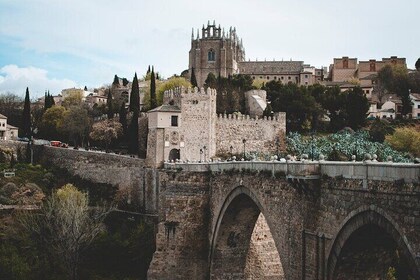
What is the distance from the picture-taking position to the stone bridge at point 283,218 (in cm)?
1389

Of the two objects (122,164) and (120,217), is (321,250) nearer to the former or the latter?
(120,217)

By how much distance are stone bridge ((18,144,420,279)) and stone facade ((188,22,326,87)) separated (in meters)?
45.6

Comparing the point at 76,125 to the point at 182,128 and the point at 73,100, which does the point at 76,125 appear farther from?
the point at 182,128

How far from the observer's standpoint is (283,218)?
20469 mm

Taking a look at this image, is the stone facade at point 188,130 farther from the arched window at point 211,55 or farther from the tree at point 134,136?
the arched window at point 211,55

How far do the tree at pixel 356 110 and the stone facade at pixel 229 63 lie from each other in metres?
28.7

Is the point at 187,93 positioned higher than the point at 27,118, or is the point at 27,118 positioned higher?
the point at 27,118

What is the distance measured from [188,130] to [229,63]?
4698 centimetres

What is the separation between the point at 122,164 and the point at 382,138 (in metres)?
25.4

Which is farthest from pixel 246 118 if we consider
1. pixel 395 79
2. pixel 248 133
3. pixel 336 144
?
pixel 395 79

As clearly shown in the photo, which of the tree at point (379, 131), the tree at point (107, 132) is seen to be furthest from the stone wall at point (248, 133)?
the tree at point (107, 132)

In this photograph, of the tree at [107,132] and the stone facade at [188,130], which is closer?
the stone facade at [188,130]

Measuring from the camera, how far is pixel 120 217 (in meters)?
43.7

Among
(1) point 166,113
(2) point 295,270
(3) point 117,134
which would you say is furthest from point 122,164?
(2) point 295,270
